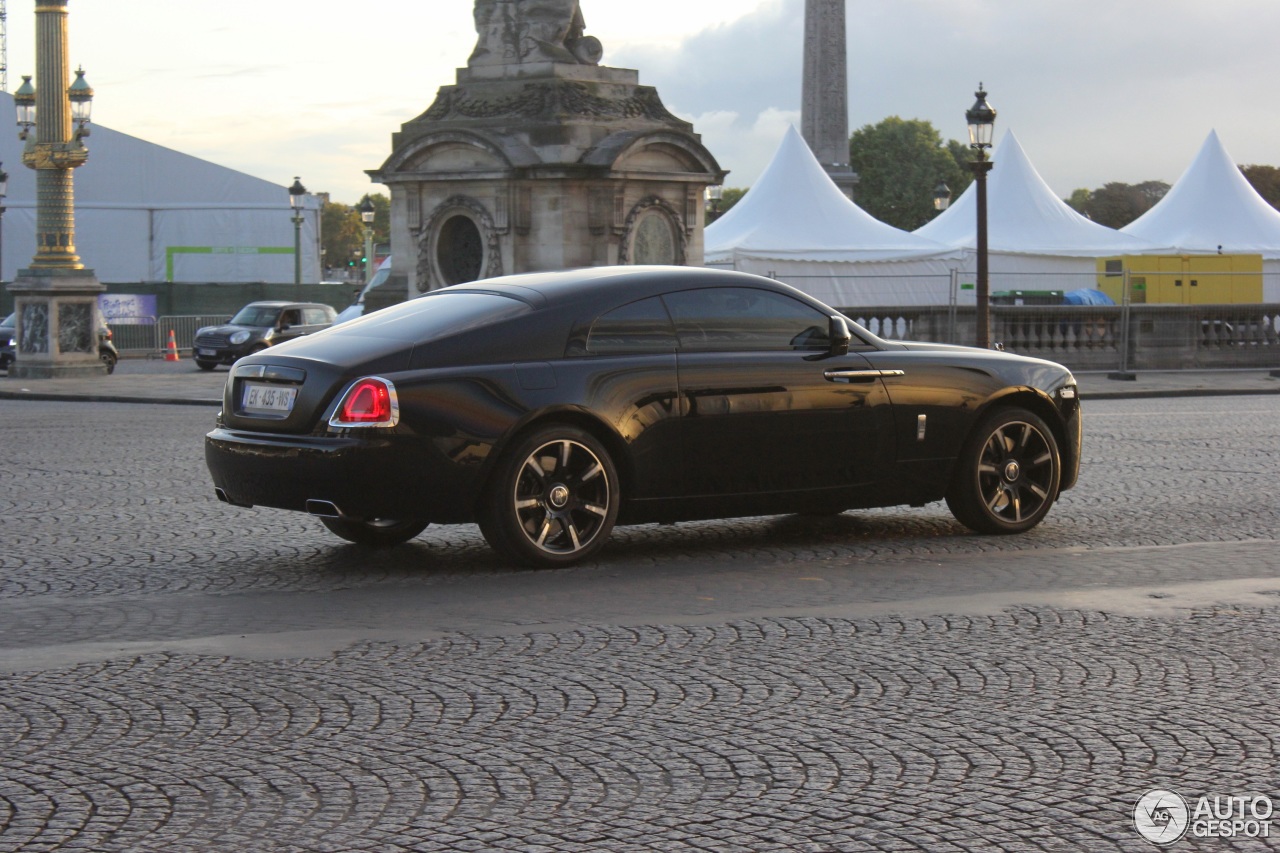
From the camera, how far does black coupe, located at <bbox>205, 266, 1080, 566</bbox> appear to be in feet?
25.4

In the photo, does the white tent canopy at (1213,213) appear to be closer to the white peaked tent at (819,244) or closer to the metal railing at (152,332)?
the white peaked tent at (819,244)

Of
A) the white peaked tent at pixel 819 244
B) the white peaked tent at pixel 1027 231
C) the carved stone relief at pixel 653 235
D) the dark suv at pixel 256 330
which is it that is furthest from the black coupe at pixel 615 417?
the white peaked tent at pixel 1027 231

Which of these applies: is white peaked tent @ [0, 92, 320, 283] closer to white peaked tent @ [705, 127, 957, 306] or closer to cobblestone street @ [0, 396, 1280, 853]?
white peaked tent @ [705, 127, 957, 306]

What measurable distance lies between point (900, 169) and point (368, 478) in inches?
4384

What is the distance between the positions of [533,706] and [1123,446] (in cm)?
1062

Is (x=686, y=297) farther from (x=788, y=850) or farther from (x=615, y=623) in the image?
(x=788, y=850)

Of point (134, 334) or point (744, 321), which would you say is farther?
point (134, 334)

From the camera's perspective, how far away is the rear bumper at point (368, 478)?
7.63 metres

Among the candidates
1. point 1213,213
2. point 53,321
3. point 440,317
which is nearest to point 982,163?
point 53,321

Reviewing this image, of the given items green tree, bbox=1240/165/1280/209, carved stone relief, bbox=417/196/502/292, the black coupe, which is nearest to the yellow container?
carved stone relief, bbox=417/196/502/292

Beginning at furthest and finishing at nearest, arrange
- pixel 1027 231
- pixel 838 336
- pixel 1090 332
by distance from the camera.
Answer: pixel 1027 231
pixel 1090 332
pixel 838 336

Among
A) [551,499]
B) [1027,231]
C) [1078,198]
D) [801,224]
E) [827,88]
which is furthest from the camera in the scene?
[1078,198]

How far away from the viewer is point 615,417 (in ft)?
26.6

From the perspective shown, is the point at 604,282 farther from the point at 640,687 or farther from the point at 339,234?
the point at 339,234
